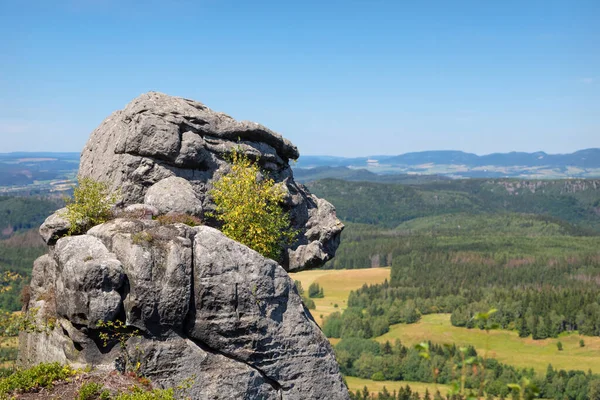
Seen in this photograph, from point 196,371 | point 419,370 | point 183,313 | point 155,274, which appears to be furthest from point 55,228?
point 419,370

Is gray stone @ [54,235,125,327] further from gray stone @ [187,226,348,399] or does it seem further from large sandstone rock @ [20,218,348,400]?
gray stone @ [187,226,348,399]

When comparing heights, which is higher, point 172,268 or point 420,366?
point 172,268

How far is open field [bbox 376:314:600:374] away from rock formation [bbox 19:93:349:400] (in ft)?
383

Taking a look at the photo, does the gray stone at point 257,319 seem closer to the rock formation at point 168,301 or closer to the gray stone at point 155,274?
the rock formation at point 168,301

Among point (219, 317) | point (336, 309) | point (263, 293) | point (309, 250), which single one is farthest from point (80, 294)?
point (336, 309)

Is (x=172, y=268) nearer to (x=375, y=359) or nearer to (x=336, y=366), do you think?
(x=336, y=366)

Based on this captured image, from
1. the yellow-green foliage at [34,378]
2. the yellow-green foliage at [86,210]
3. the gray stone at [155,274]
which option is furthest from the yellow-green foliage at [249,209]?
the yellow-green foliage at [34,378]

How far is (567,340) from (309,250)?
5958 inches


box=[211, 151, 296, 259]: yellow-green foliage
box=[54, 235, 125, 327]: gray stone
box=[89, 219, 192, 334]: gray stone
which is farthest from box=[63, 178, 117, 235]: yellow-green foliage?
box=[211, 151, 296, 259]: yellow-green foliage

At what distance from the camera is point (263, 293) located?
20.1m

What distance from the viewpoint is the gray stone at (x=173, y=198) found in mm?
22328

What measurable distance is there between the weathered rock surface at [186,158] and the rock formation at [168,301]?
95 millimetres

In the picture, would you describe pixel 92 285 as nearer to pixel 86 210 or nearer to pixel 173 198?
pixel 86 210

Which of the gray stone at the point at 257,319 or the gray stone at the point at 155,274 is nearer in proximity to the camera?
the gray stone at the point at 155,274
